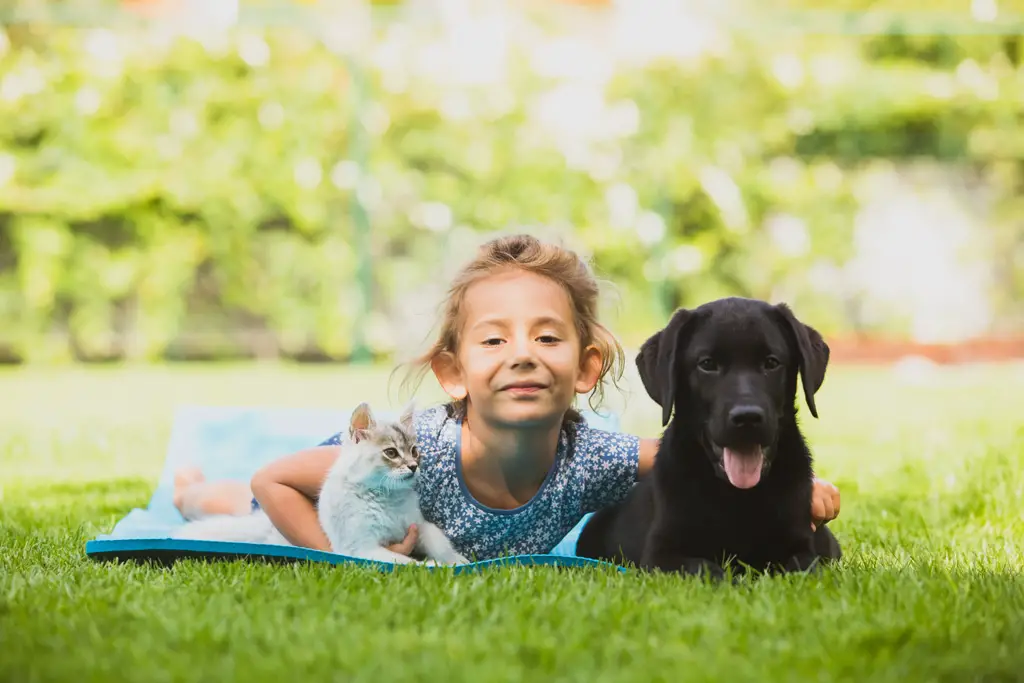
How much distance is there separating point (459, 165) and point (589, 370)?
26.8ft

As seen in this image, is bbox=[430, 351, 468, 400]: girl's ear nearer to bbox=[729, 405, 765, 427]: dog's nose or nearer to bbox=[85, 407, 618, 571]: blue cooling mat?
bbox=[85, 407, 618, 571]: blue cooling mat

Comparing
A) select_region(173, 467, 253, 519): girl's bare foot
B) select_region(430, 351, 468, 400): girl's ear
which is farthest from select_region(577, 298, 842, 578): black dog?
select_region(173, 467, 253, 519): girl's bare foot

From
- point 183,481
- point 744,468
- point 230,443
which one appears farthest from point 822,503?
point 230,443

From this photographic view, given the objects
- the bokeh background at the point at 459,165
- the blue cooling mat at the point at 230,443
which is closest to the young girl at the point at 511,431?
the blue cooling mat at the point at 230,443

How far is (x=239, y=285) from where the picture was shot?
11617mm

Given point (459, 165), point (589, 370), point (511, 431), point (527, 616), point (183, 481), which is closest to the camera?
point (527, 616)

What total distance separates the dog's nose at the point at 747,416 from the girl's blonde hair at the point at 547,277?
90 cm

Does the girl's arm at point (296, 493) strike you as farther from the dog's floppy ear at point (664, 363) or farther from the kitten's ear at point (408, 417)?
the dog's floppy ear at point (664, 363)

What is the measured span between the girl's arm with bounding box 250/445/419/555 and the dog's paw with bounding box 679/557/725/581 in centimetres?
109

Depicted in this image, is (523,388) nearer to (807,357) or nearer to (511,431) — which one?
(511,431)

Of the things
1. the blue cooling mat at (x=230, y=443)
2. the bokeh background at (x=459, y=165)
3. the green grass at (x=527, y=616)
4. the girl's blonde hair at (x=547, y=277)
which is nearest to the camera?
the green grass at (x=527, y=616)

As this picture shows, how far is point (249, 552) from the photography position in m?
3.05

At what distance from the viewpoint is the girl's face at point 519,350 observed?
330 cm

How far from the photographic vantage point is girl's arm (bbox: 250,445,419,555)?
3436 millimetres
